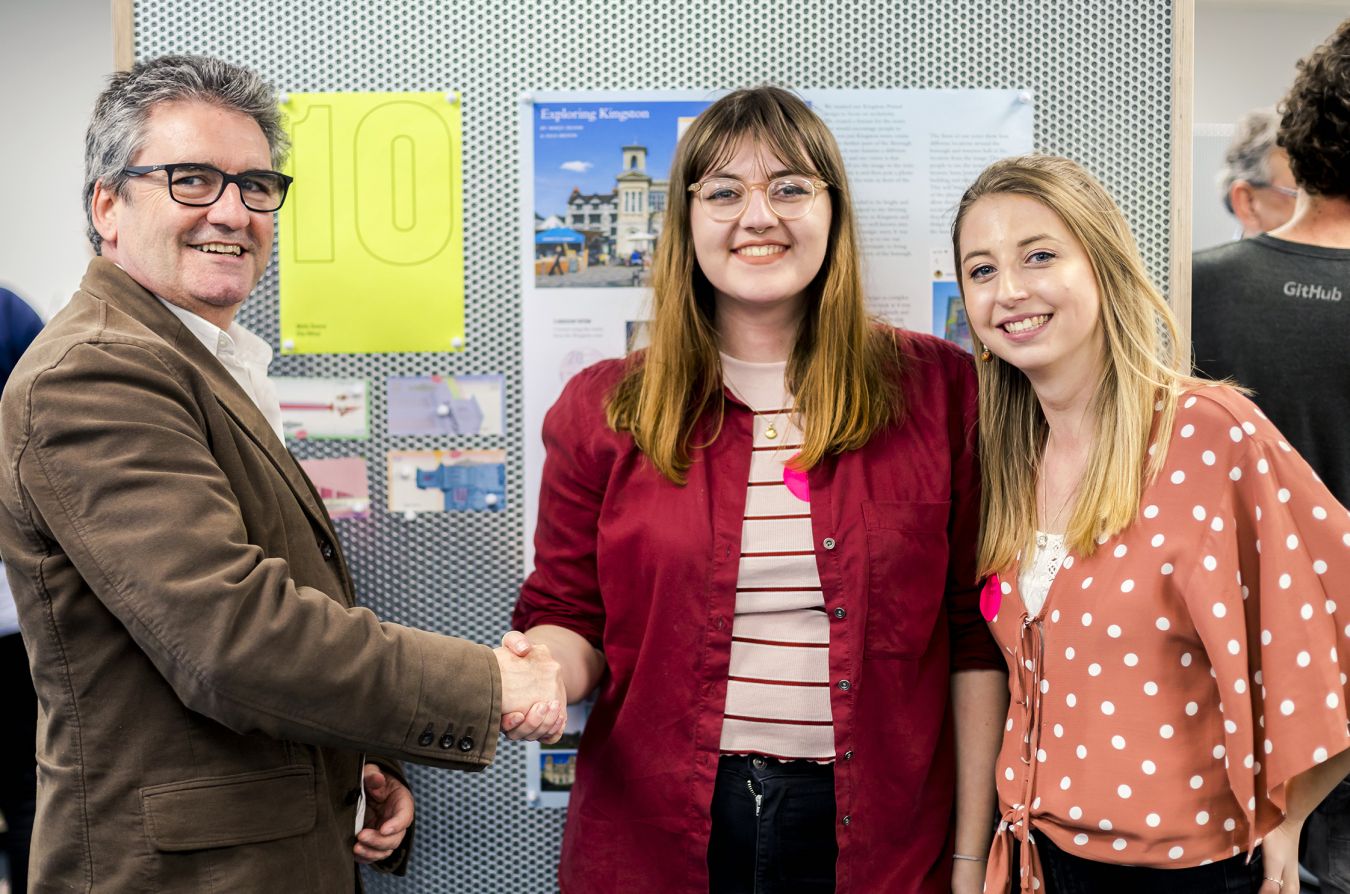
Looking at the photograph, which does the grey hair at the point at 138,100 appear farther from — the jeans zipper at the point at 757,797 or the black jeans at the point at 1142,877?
the black jeans at the point at 1142,877

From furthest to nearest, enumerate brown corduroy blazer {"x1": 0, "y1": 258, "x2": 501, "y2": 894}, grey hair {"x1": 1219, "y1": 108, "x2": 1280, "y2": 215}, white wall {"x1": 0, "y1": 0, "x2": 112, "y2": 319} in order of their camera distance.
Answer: white wall {"x1": 0, "y1": 0, "x2": 112, "y2": 319}
grey hair {"x1": 1219, "y1": 108, "x2": 1280, "y2": 215}
brown corduroy blazer {"x1": 0, "y1": 258, "x2": 501, "y2": 894}

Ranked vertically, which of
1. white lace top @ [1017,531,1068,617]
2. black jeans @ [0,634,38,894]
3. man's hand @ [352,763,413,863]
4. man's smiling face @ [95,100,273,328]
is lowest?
black jeans @ [0,634,38,894]

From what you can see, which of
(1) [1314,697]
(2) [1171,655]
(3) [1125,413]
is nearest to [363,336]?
(3) [1125,413]

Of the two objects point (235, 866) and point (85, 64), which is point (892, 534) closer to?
point (235, 866)

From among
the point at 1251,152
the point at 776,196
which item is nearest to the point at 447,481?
the point at 776,196

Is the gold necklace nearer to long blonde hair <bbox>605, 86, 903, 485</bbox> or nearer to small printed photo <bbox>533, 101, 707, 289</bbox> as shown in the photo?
long blonde hair <bbox>605, 86, 903, 485</bbox>

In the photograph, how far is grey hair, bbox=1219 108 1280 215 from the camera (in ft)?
8.07

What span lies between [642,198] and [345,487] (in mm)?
719

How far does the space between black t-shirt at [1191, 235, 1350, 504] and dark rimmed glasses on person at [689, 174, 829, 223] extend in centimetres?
90

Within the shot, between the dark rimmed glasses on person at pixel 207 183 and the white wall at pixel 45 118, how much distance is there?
14.1 ft

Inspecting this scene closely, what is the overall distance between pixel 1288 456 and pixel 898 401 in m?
0.51

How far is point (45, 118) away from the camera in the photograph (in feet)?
16.3

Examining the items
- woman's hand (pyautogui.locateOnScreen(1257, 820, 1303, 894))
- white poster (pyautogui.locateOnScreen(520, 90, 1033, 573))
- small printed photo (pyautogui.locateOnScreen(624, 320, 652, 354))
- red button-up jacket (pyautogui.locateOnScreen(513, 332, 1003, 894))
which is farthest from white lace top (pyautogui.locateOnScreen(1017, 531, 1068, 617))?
small printed photo (pyautogui.locateOnScreen(624, 320, 652, 354))

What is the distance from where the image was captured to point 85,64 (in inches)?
195
